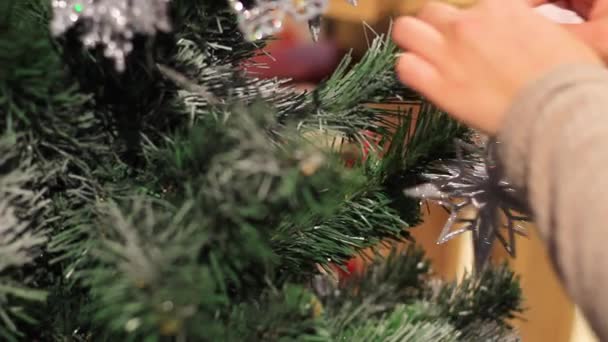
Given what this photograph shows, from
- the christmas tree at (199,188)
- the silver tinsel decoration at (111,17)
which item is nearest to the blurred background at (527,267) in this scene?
the christmas tree at (199,188)

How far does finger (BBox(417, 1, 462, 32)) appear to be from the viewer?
11.6 inches

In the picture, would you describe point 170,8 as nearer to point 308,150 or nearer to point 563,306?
point 308,150

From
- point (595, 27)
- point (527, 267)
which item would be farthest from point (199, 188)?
point (527, 267)

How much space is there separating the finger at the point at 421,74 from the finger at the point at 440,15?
0.02 metres

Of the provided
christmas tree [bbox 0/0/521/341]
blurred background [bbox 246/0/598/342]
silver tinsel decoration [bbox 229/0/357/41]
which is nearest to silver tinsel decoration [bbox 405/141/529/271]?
christmas tree [bbox 0/0/521/341]

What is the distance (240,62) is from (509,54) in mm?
175

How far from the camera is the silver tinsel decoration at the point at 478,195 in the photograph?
0.35 metres

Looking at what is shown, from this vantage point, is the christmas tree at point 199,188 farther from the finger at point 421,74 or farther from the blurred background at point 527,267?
the blurred background at point 527,267

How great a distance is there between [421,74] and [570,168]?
0.09 meters

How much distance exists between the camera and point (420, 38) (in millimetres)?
298

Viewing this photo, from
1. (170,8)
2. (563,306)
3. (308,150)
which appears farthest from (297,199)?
(563,306)

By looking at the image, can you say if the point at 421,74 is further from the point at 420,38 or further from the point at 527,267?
the point at 527,267

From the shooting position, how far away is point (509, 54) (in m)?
0.27

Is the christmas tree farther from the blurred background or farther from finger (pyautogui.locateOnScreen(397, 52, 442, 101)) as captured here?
the blurred background
